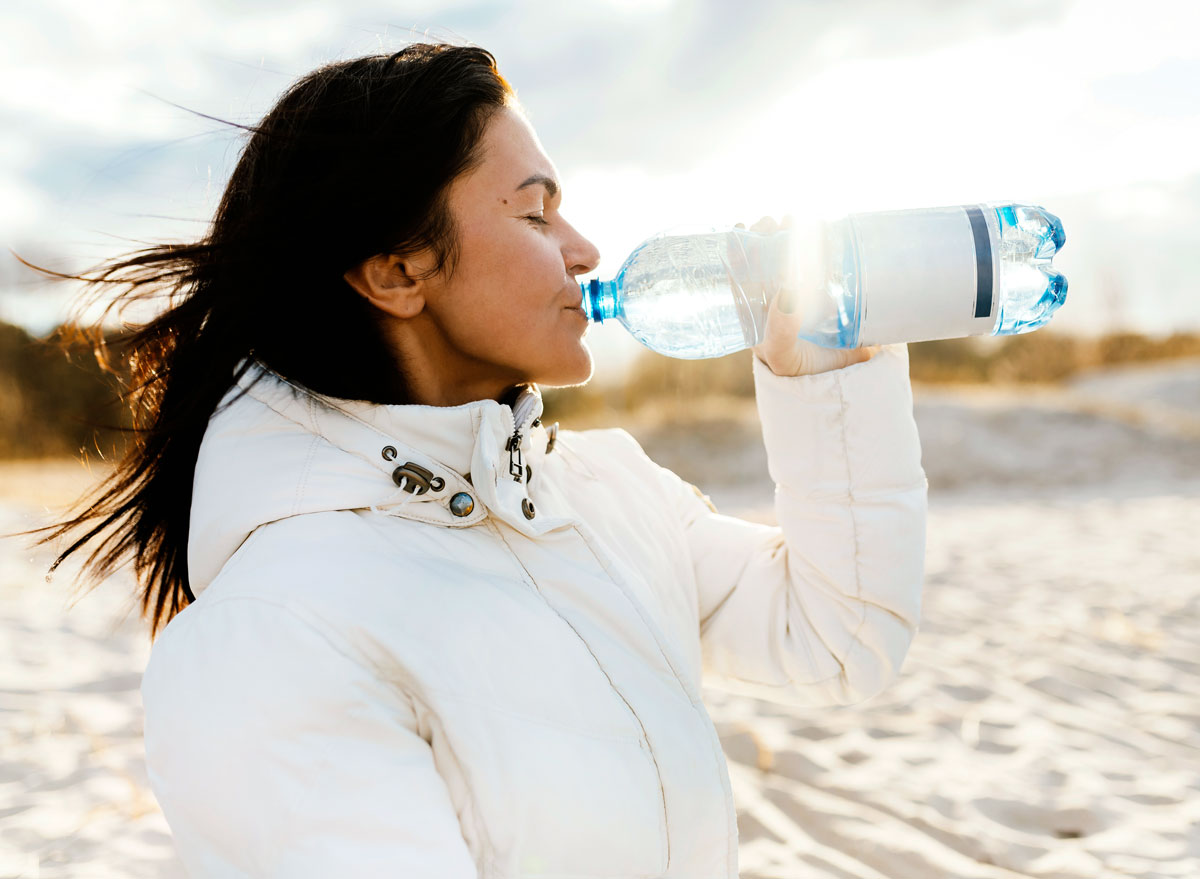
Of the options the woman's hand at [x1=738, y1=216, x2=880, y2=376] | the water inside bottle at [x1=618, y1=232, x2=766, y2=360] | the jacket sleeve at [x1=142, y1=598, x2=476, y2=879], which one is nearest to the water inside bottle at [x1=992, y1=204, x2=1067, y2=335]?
the woman's hand at [x1=738, y1=216, x2=880, y2=376]

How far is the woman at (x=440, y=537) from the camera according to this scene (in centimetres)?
108

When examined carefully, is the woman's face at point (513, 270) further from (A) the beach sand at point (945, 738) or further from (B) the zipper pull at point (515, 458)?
(A) the beach sand at point (945, 738)

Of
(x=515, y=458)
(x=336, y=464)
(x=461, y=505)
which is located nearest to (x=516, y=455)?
(x=515, y=458)

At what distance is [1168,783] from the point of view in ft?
9.21

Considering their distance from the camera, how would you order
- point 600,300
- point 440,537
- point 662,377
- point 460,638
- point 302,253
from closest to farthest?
point 460,638 → point 440,537 → point 302,253 → point 600,300 → point 662,377

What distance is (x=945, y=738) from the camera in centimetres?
322

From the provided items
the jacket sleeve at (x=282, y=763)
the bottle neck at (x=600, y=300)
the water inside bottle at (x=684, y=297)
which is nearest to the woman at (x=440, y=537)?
the jacket sleeve at (x=282, y=763)

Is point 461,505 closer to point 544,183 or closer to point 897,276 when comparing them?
point 544,183

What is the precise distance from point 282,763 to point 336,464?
1.39ft

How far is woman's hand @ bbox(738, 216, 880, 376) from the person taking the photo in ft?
5.19

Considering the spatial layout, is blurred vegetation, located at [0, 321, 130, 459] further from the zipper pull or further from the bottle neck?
the zipper pull

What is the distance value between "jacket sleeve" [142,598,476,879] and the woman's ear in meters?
0.62

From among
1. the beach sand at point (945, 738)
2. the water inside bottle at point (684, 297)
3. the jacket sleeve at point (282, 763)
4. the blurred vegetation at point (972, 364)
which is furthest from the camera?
the blurred vegetation at point (972, 364)

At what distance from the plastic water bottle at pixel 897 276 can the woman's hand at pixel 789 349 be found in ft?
0.06
